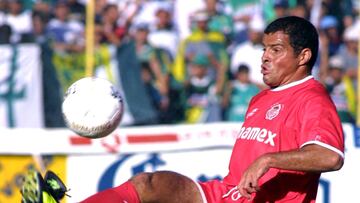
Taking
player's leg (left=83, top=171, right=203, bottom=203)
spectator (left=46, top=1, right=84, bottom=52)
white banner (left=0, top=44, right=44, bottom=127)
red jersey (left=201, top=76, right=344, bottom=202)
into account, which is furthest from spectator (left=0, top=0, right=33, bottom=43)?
player's leg (left=83, top=171, right=203, bottom=203)

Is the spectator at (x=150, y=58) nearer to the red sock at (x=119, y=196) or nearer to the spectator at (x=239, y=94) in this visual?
the spectator at (x=239, y=94)

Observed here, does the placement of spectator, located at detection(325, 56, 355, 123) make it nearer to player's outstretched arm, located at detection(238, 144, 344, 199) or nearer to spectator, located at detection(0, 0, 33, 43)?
spectator, located at detection(0, 0, 33, 43)

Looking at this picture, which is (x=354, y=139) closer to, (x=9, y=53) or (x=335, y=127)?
(x=335, y=127)

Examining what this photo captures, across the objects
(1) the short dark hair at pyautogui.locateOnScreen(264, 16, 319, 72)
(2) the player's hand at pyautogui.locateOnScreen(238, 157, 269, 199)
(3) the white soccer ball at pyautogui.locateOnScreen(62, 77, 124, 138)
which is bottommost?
(2) the player's hand at pyautogui.locateOnScreen(238, 157, 269, 199)

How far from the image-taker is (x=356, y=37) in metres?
12.3

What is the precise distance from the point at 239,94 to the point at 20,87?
9.83ft

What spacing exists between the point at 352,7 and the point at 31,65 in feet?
15.1

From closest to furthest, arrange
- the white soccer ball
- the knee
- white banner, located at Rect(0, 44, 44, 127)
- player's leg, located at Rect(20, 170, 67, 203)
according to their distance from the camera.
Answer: player's leg, located at Rect(20, 170, 67, 203) < the knee < the white soccer ball < white banner, located at Rect(0, 44, 44, 127)

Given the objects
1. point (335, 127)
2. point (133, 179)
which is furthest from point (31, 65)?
point (335, 127)

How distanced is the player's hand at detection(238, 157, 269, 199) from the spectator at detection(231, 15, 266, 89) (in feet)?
23.2

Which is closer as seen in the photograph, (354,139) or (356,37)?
(354,139)

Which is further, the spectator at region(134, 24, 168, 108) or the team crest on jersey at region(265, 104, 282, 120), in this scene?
the spectator at region(134, 24, 168, 108)

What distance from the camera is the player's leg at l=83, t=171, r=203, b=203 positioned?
5430 millimetres

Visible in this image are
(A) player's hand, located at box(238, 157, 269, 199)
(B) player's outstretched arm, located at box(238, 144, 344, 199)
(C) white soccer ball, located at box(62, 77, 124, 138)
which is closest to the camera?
(A) player's hand, located at box(238, 157, 269, 199)
